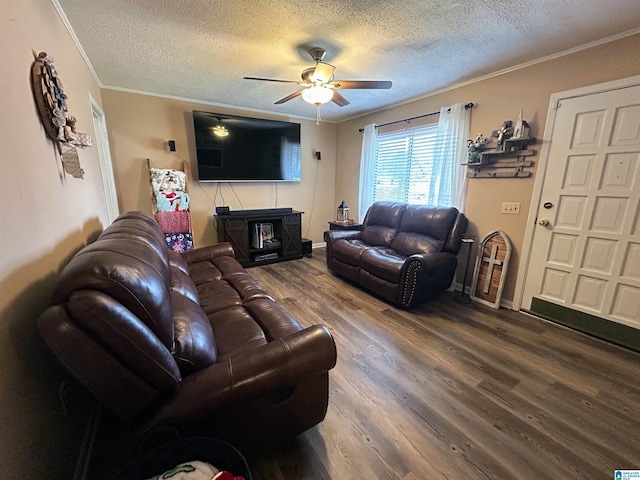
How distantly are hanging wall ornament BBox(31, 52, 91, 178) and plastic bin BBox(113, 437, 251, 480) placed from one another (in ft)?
5.11

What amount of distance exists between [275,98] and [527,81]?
287 cm

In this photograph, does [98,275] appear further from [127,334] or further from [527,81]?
[527,81]

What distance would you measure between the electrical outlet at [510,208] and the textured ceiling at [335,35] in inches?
52.7

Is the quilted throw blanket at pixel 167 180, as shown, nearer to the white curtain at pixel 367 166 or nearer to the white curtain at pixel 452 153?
the white curtain at pixel 367 166

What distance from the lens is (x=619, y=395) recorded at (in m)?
1.67

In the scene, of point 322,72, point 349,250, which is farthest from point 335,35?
point 349,250

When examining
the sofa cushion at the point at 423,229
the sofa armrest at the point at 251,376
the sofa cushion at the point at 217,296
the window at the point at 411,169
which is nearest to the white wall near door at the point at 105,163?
the sofa cushion at the point at 217,296

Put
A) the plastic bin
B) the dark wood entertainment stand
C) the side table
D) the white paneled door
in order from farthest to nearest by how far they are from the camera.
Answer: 1. the side table
2. the dark wood entertainment stand
3. the white paneled door
4. the plastic bin

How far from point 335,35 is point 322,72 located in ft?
0.85

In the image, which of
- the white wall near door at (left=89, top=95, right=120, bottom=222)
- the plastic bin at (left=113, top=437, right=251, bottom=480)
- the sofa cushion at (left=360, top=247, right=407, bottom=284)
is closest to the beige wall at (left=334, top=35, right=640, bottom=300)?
the sofa cushion at (left=360, top=247, right=407, bottom=284)

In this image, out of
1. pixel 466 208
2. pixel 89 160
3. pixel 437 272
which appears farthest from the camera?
pixel 466 208

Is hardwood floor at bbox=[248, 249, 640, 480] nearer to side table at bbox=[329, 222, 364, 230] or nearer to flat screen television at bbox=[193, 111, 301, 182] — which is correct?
Answer: side table at bbox=[329, 222, 364, 230]

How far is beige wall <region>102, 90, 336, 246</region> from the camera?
3.33 meters

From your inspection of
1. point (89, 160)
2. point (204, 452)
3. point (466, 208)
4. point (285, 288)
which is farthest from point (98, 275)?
point (466, 208)
